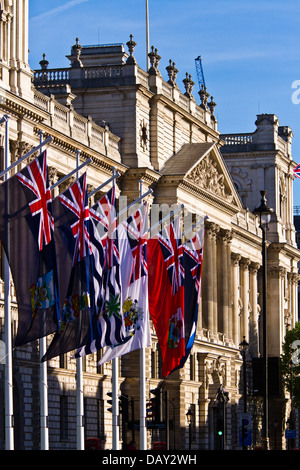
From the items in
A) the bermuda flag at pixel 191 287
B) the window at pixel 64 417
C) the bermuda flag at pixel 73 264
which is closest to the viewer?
the bermuda flag at pixel 73 264

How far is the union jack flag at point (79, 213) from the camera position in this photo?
4919 centimetres

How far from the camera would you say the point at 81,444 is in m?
53.8

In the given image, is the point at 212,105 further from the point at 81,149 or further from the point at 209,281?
the point at 81,149

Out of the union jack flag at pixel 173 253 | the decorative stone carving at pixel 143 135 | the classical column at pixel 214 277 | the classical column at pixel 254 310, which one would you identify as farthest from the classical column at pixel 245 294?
the union jack flag at pixel 173 253

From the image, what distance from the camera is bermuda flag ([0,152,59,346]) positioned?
44.5 metres

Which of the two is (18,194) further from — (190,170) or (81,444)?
(190,170)

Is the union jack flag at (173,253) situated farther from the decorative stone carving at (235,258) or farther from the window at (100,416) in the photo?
the decorative stone carving at (235,258)

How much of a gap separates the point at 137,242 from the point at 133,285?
1772mm

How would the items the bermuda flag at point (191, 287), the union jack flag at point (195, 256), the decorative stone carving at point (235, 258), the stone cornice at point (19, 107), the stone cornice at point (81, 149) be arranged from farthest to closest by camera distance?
the decorative stone carving at point (235, 258) → the stone cornice at point (81, 149) → the stone cornice at point (19, 107) → the union jack flag at point (195, 256) → the bermuda flag at point (191, 287)

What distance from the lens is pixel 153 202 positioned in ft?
315

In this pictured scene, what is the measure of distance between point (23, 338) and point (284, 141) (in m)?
101

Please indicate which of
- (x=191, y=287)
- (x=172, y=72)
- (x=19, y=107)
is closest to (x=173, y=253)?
(x=191, y=287)

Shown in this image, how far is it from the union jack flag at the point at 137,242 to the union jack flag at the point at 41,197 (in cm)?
972

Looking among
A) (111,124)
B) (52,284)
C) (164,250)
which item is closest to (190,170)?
(111,124)
